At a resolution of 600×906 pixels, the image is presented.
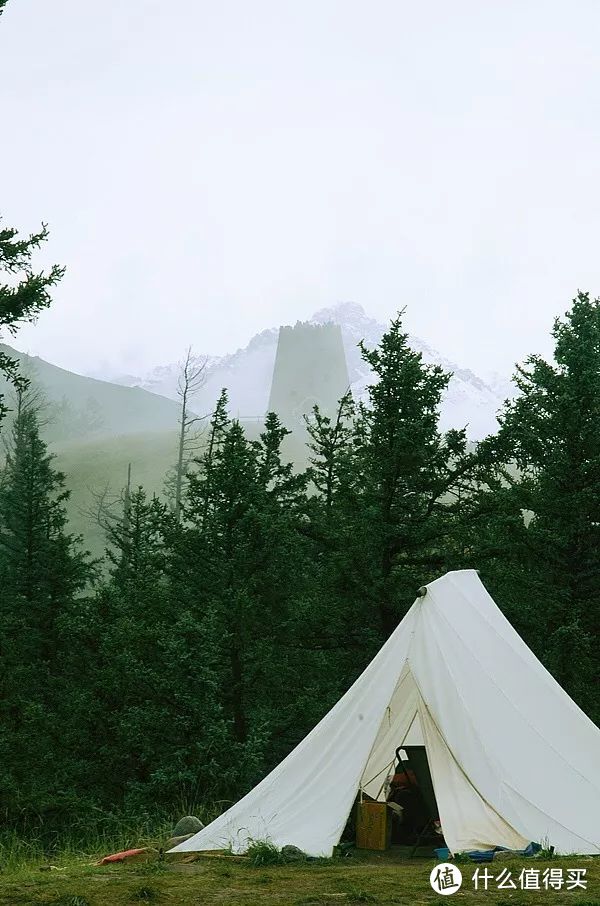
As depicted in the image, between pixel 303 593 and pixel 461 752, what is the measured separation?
10.6 meters

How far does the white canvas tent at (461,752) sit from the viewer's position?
26.8 feet

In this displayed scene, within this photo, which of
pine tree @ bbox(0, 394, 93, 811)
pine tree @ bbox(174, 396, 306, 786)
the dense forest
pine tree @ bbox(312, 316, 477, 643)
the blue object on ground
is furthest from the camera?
pine tree @ bbox(174, 396, 306, 786)

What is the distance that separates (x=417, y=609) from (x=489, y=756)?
1810 millimetres

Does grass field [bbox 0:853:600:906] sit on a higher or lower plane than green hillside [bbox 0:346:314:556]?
lower

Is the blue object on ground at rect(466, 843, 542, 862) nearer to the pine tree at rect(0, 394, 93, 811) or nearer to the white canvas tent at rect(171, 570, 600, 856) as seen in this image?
the white canvas tent at rect(171, 570, 600, 856)

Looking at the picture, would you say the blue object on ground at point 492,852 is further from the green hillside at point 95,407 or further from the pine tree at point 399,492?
the green hillside at point 95,407

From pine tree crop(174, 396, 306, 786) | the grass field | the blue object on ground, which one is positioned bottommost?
the grass field

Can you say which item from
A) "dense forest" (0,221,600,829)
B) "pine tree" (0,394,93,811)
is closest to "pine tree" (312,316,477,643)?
"dense forest" (0,221,600,829)

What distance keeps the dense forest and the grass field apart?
6.59 m

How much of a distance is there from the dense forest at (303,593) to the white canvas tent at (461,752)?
18.0ft

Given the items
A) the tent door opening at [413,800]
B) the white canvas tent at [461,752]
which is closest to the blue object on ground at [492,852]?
the white canvas tent at [461,752]

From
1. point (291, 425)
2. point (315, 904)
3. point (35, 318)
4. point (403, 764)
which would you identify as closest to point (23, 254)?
point (35, 318)

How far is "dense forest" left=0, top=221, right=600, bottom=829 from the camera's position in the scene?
15.4 meters

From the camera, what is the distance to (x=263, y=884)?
689cm
